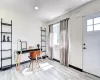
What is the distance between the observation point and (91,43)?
2900 millimetres

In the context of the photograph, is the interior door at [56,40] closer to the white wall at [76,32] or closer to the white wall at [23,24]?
the white wall at [23,24]

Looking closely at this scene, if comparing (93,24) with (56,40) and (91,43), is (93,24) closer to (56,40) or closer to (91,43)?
(91,43)

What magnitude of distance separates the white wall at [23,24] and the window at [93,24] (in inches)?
100

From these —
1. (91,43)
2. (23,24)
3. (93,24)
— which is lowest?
(91,43)

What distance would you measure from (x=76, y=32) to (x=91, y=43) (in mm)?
750

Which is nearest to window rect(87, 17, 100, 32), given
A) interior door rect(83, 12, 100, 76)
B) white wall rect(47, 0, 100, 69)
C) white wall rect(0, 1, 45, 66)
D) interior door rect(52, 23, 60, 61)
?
interior door rect(83, 12, 100, 76)

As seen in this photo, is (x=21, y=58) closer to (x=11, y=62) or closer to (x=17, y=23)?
(x=11, y=62)

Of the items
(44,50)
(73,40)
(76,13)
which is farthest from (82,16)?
(44,50)

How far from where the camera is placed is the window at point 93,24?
8.98ft

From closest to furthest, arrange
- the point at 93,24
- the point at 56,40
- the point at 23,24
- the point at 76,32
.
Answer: the point at 93,24 → the point at 76,32 → the point at 23,24 → the point at 56,40

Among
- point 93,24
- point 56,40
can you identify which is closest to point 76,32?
point 93,24

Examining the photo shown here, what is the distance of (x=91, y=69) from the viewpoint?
288 cm

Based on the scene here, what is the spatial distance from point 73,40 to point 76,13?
108cm

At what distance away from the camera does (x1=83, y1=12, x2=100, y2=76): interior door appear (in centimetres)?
272
